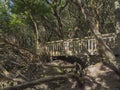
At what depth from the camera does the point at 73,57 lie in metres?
19.8

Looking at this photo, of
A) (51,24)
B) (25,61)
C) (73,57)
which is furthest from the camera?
(51,24)

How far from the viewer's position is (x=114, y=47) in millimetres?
15656

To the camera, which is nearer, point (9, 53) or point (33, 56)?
point (9, 53)

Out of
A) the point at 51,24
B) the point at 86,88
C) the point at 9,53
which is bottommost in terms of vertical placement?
the point at 86,88

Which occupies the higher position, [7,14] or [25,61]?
[7,14]

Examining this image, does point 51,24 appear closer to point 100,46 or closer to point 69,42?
point 69,42

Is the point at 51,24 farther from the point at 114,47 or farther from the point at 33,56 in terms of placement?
the point at 114,47

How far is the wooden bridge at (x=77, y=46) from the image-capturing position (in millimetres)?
16906

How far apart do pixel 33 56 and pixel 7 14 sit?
14264mm

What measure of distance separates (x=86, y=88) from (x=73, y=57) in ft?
26.1

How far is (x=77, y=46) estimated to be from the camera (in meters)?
19.2

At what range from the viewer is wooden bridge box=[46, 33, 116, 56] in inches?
666

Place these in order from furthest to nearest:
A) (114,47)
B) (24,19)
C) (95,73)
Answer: (24,19) < (114,47) < (95,73)

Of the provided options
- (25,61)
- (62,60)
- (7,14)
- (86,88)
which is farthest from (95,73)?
(7,14)
